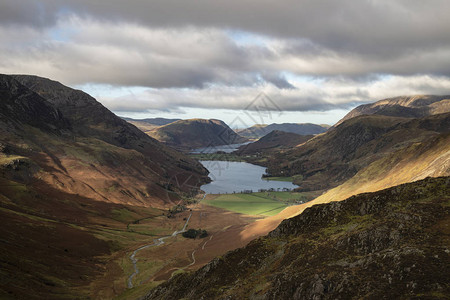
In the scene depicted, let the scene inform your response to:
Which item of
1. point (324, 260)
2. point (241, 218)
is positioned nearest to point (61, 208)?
point (241, 218)

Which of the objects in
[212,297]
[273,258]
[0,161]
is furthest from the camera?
[0,161]

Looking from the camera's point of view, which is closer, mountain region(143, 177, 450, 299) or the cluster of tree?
mountain region(143, 177, 450, 299)

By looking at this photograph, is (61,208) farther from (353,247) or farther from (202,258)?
(353,247)

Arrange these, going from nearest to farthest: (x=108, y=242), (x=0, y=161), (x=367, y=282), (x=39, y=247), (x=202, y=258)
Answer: (x=367, y=282), (x=39, y=247), (x=202, y=258), (x=108, y=242), (x=0, y=161)

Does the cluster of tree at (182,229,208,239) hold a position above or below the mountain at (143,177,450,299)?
below

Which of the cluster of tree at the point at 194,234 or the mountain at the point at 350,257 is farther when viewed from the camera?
the cluster of tree at the point at 194,234

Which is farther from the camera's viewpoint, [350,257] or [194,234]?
[194,234]

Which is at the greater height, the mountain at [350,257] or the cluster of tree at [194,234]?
the mountain at [350,257]

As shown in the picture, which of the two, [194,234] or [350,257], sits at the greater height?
[350,257]
